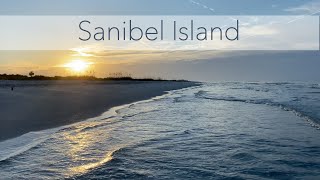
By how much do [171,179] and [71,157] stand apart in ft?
9.74

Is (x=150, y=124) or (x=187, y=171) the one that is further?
(x=150, y=124)

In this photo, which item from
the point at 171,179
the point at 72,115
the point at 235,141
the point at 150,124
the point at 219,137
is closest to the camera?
the point at 171,179

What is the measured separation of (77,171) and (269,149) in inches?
209

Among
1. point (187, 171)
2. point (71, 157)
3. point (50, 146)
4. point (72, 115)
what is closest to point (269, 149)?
point (187, 171)

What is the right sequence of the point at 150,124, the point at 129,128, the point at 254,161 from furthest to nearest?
1. the point at 150,124
2. the point at 129,128
3. the point at 254,161

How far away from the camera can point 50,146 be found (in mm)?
11055

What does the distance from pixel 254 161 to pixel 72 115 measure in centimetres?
1101

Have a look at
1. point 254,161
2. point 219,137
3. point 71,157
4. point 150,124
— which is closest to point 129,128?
point 150,124

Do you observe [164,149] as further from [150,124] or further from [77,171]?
[150,124]

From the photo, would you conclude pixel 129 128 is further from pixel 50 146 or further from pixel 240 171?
pixel 240 171

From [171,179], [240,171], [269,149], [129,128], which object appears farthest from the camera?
[129,128]

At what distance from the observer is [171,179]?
798 centimetres

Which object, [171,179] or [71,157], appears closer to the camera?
[171,179]

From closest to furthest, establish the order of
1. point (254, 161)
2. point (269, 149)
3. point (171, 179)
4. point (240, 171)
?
1. point (171, 179)
2. point (240, 171)
3. point (254, 161)
4. point (269, 149)
